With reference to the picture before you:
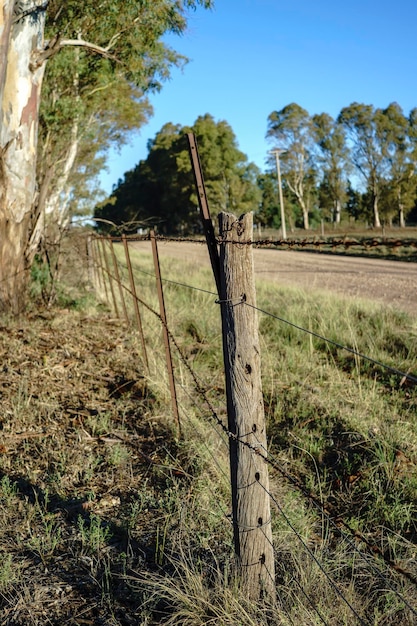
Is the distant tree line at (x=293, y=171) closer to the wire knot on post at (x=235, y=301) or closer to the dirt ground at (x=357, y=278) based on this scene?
the dirt ground at (x=357, y=278)

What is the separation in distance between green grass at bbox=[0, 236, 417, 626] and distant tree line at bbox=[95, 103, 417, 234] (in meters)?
32.2

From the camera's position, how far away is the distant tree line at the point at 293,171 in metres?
45.8

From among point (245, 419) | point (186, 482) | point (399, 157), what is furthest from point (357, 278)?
point (399, 157)

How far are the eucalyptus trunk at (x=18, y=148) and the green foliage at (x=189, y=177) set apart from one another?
3805cm

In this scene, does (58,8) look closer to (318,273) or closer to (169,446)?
(318,273)

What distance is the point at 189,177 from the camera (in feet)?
173

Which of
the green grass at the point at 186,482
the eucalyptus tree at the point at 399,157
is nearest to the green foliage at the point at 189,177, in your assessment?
the eucalyptus tree at the point at 399,157

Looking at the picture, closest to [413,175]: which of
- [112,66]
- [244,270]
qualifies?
[112,66]

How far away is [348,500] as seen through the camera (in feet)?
13.8

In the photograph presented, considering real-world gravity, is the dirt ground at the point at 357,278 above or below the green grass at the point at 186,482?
above

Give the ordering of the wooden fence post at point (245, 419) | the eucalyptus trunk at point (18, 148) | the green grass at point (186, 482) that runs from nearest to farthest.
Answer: the wooden fence post at point (245, 419) → the green grass at point (186, 482) → the eucalyptus trunk at point (18, 148)

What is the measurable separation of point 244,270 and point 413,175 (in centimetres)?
4491

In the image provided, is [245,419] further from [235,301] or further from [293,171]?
[293,171]

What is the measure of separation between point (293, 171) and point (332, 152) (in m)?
4.99
